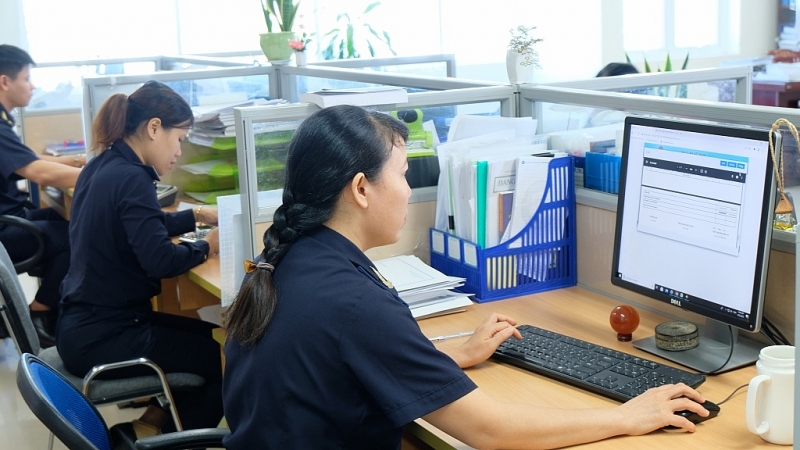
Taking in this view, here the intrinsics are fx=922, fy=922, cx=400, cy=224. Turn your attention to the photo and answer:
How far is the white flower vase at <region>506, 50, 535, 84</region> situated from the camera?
236cm

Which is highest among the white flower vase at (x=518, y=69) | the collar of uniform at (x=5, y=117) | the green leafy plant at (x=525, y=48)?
the green leafy plant at (x=525, y=48)

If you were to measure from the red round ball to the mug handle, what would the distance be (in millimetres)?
473

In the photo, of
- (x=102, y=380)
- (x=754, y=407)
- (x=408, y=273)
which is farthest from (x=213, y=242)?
(x=754, y=407)

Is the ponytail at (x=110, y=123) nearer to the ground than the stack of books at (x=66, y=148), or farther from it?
farther from it

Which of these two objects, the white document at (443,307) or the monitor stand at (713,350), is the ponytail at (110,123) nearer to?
the white document at (443,307)

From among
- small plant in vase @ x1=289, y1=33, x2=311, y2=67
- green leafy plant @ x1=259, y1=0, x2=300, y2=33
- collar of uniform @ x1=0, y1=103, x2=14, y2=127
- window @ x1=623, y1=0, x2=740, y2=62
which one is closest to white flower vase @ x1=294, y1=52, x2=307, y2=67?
small plant in vase @ x1=289, y1=33, x2=311, y2=67

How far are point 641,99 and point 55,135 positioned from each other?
138 inches

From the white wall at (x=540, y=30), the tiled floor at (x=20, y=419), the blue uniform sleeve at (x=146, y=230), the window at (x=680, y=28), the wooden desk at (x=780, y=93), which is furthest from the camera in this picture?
the window at (x=680, y=28)

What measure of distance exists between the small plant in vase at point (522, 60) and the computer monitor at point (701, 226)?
61cm

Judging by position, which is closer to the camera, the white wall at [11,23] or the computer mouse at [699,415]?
the computer mouse at [699,415]

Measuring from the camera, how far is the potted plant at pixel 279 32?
364 cm

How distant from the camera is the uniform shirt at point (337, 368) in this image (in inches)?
51.3

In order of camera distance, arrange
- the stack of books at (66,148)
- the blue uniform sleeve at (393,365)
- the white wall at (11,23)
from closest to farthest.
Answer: the blue uniform sleeve at (393,365)
the stack of books at (66,148)
the white wall at (11,23)

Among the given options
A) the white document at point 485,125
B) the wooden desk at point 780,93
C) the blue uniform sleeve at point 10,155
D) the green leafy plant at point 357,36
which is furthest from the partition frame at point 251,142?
the green leafy plant at point 357,36
